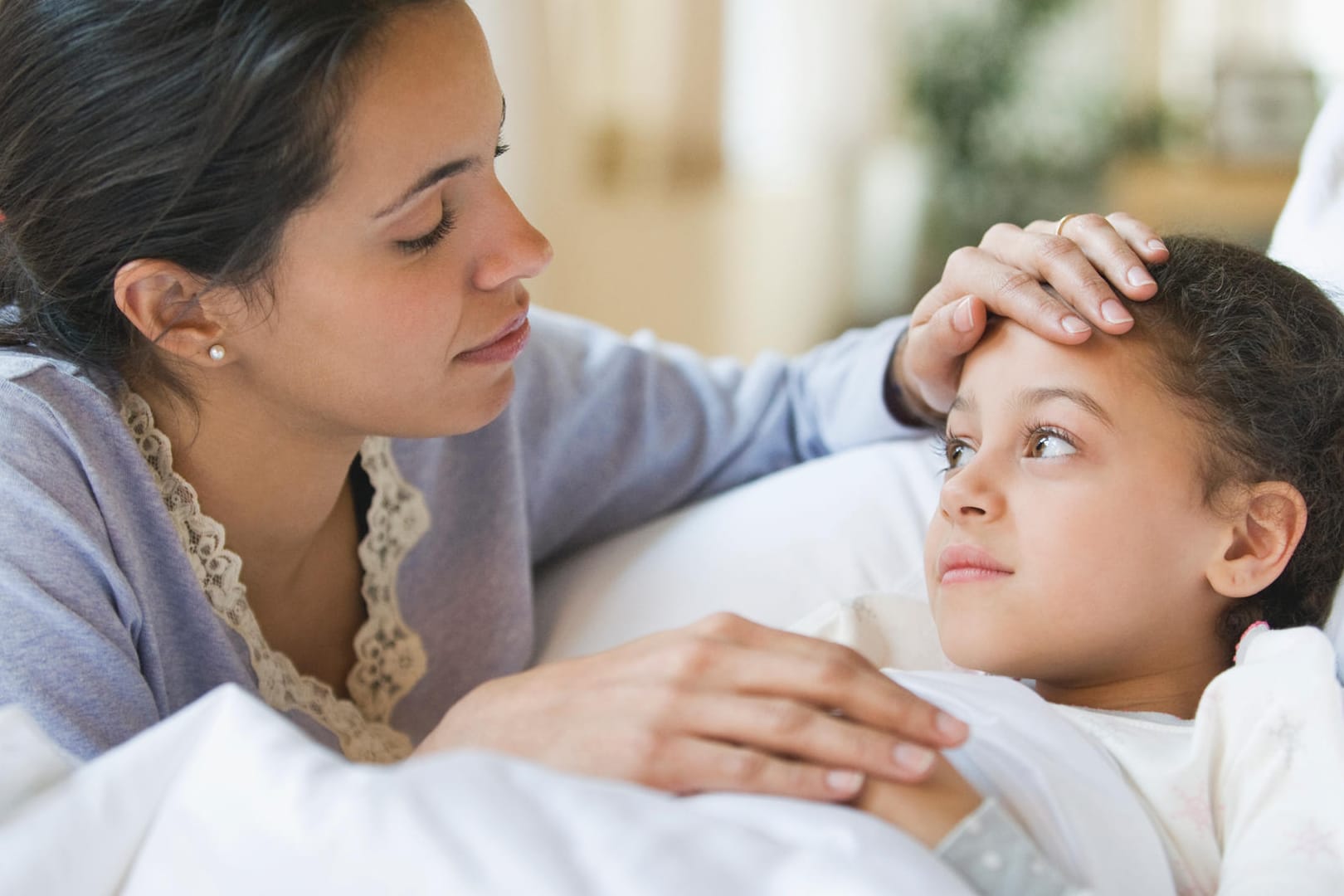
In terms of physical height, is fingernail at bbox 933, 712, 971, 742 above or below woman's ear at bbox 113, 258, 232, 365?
below

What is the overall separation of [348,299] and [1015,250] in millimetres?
573

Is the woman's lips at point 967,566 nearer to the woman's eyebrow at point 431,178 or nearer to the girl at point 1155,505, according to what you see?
the girl at point 1155,505

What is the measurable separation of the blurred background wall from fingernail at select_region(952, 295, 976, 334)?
240 cm

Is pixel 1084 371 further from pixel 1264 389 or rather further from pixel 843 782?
pixel 843 782

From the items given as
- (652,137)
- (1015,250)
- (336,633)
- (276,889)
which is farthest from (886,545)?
(652,137)

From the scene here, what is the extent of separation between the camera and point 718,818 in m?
0.73

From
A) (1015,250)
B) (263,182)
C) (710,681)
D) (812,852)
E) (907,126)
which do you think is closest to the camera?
(812,852)

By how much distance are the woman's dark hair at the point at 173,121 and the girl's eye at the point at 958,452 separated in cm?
57

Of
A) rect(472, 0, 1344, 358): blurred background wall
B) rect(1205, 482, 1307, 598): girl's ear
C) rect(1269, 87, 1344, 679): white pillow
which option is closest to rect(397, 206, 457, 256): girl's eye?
rect(1205, 482, 1307, 598): girl's ear

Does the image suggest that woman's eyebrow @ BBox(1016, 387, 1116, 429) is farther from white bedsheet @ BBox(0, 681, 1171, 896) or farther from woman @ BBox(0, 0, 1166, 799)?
white bedsheet @ BBox(0, 681, 1171, 896)

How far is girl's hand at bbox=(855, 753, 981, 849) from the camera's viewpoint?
76 centimetres

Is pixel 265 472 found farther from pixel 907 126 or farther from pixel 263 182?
pixel 907 126

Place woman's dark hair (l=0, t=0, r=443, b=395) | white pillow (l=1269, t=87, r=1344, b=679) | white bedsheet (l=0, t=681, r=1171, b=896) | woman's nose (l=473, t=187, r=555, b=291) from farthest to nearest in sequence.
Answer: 1. white pillow (l=1269, t=87, r=1344, b=679)
2. woman's nose (l=473, t=187, r=555, b=291)
3. woman's dark hair (l=0, t=0, r=443, b=395)
4. white bedsheet (l=0, t=681, r=1171, b=896)

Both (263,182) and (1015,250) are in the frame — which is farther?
(1015,250)
